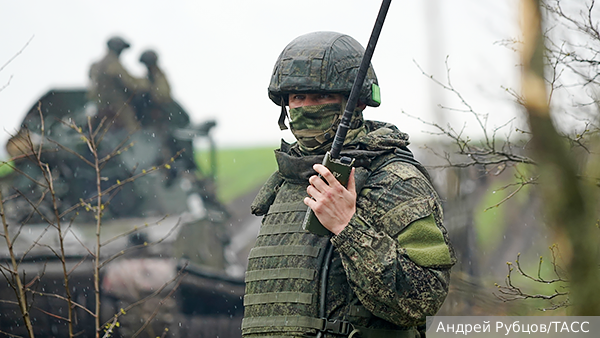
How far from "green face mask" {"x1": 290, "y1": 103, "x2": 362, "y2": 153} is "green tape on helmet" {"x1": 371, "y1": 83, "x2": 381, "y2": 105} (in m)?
0.14

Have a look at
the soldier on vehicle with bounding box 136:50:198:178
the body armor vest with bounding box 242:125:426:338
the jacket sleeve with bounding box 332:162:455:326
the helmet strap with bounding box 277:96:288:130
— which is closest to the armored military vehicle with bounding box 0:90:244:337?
the soldier on vehicle with bounding box 136:50:198:178

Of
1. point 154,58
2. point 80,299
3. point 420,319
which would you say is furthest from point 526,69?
point 154,58

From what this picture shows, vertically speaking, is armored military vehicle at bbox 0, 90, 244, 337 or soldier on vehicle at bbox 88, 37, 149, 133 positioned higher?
soldier on vehicle at bbox 88, 37, 149, 133

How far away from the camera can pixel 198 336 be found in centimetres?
1245

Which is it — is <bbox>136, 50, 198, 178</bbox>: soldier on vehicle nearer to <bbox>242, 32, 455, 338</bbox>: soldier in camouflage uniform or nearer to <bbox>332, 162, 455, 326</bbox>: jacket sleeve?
<bbox>242, 32, 455, 338</bbox>: soldier in camouflage uniform

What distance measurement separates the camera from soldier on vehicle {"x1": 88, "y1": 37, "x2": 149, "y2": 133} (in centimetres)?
1268

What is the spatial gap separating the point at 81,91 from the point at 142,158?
1468 millimetres

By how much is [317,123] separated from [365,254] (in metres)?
0.87

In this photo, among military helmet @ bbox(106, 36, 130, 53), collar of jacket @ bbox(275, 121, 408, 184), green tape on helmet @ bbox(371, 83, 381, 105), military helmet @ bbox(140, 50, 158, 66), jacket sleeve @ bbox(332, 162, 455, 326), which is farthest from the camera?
military helmet @ bbox(140, 50, 158, 66)

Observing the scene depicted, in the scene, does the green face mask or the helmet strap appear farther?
the helmet strap

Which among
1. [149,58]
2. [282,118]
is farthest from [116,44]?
[282,118]

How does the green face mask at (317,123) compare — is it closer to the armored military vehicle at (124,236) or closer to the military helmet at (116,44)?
the armored military vehicle at (124,236)

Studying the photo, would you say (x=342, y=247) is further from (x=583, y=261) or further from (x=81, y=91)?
(x=81, y=91)

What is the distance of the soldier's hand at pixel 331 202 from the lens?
10.9 feet
